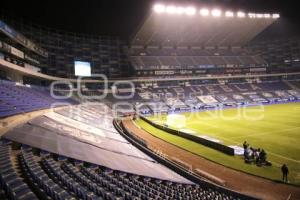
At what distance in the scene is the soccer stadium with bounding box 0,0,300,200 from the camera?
12.3m

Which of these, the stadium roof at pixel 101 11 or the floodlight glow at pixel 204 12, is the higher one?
the floodlight glow at pixel 204 12

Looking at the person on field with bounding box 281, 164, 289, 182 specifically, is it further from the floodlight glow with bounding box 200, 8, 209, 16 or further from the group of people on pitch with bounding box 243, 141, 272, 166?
the floodlight glow with bounding box 200, 8, 209, 16

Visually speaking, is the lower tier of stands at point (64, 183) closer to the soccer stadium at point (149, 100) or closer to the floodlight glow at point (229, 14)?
the soccer stadium at point (149, 100)

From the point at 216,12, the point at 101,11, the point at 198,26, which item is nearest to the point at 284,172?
the point at 101,11

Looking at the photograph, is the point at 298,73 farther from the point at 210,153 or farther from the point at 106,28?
the point at 210,153

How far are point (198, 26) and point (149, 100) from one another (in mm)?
22481

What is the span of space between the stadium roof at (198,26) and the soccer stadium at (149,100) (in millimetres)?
415

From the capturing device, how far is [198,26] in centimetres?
6512

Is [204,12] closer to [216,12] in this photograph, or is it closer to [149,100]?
[216,12]

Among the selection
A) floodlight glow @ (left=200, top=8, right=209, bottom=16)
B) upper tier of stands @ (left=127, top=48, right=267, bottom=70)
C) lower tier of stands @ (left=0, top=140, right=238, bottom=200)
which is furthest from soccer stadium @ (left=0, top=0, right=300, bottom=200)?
floodlight glow @ (left=200, top=8, right=209, bottom=16)

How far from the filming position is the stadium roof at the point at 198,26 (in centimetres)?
5641

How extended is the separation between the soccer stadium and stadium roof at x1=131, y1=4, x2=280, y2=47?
0.42m

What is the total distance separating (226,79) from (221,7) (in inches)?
1177

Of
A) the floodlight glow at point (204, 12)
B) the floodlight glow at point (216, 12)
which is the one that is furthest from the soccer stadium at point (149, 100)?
the floodlight glow at point (204, 12)
